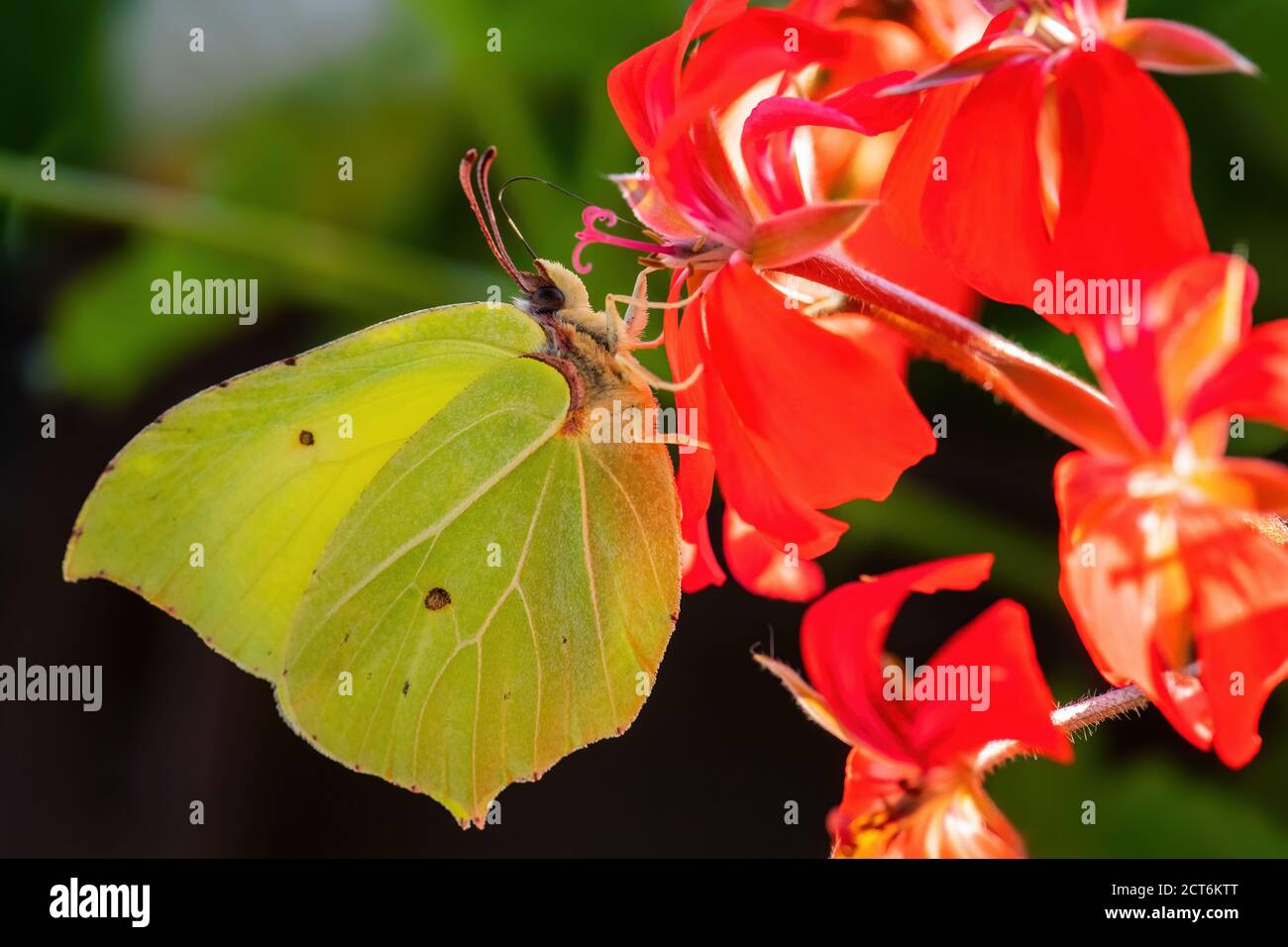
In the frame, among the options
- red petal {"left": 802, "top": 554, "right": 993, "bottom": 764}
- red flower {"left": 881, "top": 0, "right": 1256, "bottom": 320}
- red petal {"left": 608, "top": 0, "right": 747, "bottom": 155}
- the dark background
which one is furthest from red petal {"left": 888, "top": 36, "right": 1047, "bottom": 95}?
the dark background

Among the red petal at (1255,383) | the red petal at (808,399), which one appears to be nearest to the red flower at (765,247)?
the red petal at (808,399)

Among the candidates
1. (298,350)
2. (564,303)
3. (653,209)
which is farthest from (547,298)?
(298,350)

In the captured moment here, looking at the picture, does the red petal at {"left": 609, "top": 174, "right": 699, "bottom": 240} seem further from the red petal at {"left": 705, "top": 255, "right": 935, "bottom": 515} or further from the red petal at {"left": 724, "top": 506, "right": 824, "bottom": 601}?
the red petal at {"left": 724, "top": 506, "right": 824, "bottom": 601}

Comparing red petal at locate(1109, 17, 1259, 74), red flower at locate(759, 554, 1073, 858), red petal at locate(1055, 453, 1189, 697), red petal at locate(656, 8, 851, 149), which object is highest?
red petal at locate(656, 8, 851, 149)

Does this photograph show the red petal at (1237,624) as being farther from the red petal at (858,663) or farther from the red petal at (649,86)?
the red petal at (649,86)

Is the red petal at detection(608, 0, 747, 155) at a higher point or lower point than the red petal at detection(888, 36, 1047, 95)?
higher

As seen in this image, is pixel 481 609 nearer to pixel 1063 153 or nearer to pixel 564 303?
pixel 564 303
